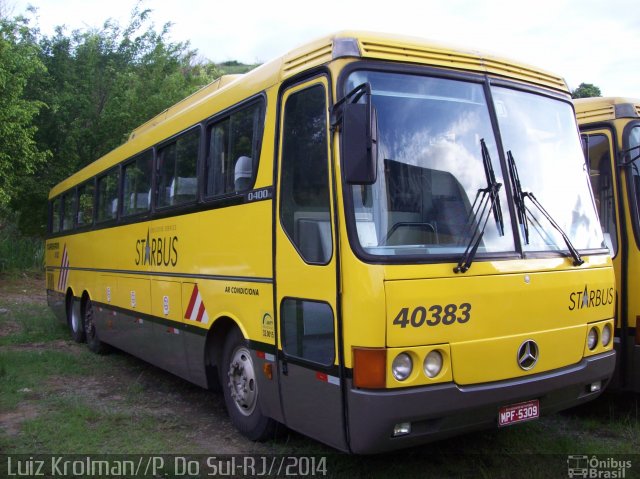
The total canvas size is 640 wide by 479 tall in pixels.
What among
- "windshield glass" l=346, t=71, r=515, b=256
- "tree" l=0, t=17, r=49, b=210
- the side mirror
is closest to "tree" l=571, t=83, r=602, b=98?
"tree" l=0, t=17, r=49, b=210

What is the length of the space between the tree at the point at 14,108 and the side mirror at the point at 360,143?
1320cm

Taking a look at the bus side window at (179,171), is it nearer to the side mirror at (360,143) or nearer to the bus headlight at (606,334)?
the side mirror at (360,143)

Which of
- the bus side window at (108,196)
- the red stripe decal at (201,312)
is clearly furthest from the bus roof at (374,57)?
the bus side window at (108,196)

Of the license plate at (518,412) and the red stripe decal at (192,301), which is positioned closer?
the license plate at (518,412)

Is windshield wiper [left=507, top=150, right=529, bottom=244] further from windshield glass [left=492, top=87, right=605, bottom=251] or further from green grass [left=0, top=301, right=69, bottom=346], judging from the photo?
green grass [left=0, top=301, right=69, bottom=346]

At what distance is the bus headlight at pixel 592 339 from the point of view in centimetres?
476

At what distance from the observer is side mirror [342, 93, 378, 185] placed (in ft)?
12.5

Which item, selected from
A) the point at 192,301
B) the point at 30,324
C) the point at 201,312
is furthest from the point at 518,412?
the point at 30,324

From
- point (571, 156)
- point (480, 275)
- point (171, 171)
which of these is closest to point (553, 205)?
point (571, 156)

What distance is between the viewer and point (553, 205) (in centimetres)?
471

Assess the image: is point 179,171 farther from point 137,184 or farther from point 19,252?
point 19,252

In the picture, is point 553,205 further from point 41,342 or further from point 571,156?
point 41,342

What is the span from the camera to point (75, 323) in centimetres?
1132

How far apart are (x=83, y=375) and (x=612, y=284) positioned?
6.72 metres
